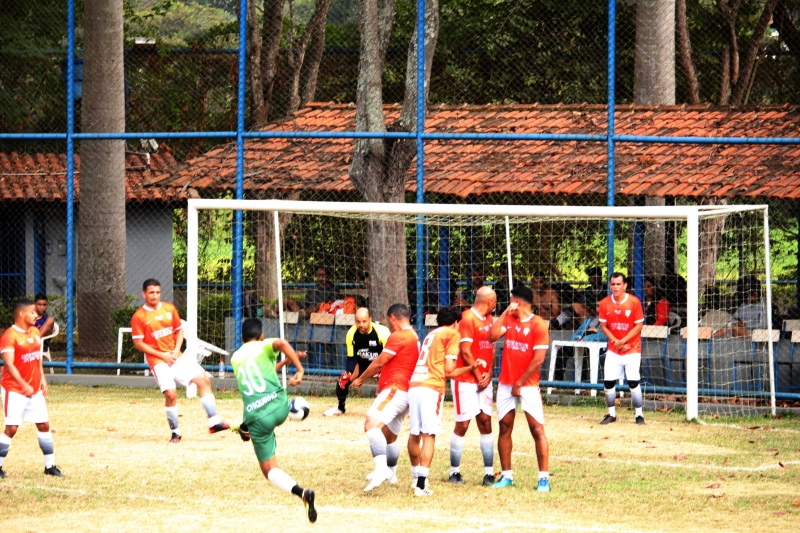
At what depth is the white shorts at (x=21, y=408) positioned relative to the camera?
10523mm

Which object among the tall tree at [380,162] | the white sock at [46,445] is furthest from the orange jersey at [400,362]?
the tall tree at [380,162]

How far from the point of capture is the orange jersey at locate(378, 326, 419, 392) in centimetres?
1016

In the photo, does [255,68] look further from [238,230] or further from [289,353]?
[289,353]

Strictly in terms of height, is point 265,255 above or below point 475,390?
above

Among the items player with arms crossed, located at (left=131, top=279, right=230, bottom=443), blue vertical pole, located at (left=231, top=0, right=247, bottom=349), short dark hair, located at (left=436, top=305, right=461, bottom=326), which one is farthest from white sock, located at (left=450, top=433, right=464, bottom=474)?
blue vertical pole, located at (left=231, top=0, right=247, bottom=349)

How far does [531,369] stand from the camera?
1006 centimetres

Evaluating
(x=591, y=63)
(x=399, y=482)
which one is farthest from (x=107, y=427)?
(x=591, y=63)

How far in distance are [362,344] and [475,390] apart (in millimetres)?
4469

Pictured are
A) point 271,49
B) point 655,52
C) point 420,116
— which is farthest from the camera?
point 271,49

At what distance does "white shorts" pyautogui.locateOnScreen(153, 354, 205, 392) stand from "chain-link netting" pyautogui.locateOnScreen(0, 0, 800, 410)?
4315 millimetres

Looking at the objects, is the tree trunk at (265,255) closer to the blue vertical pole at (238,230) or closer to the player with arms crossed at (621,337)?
the blue vertical pole at (238,230)

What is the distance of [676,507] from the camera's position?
31.3 ft

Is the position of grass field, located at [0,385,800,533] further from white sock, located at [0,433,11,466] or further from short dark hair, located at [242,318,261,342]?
short dark hair, located at [242,318,261,342]

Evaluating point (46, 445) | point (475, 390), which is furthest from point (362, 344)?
point (46, 445)
